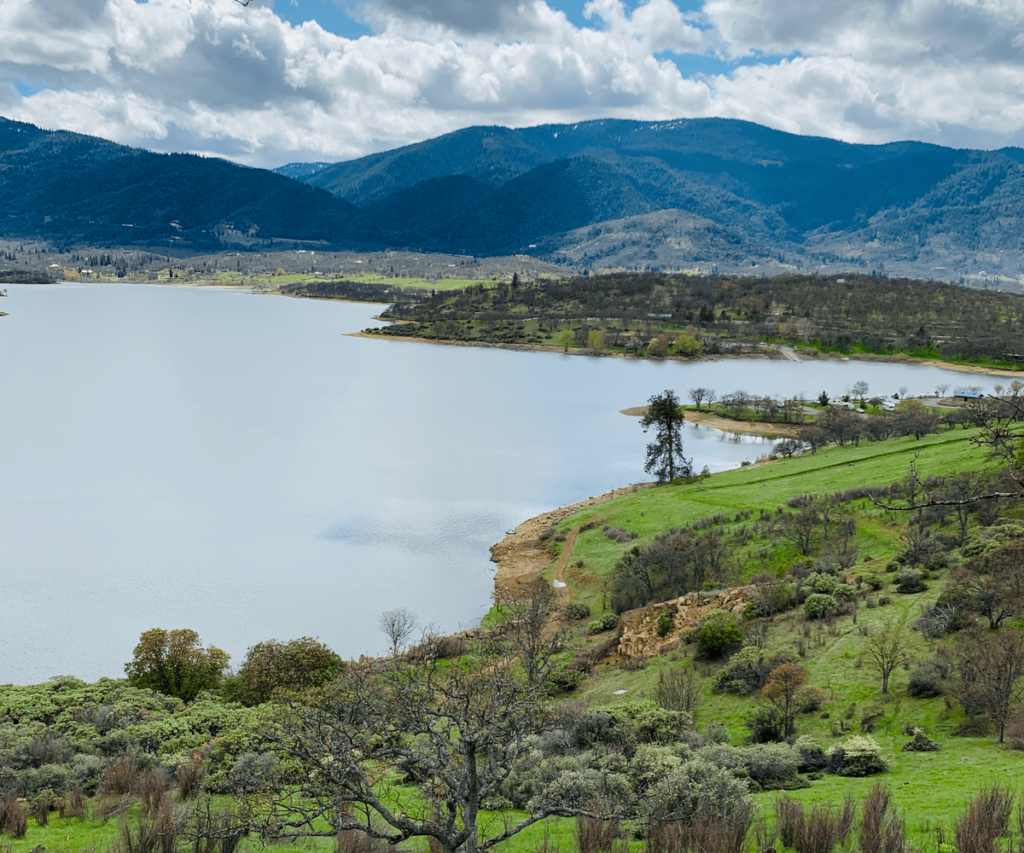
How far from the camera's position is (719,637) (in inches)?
748

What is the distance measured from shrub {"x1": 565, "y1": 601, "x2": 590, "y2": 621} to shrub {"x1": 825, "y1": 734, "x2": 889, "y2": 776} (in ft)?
47.1

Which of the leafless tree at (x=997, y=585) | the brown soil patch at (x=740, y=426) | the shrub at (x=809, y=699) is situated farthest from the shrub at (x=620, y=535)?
the brown soil patch at (x=740, y=426)

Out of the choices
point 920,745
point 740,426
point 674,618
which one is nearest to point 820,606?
point 674,618

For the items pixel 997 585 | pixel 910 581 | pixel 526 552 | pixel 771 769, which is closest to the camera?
pixel 771 769

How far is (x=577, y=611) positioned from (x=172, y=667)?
42.6 feet

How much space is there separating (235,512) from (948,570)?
108 feet

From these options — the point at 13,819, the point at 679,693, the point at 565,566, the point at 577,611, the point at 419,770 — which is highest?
the point at 419,770

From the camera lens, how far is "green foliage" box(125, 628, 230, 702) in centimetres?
2014

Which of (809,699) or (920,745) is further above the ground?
(920,745)

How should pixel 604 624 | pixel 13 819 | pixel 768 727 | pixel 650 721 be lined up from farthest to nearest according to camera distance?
1. pixel 604 624
2. pixel 768 727
3. pixel 650 721
4. pixel 13 819

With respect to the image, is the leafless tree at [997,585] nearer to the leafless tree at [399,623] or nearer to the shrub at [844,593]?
the shrub at [844,593]

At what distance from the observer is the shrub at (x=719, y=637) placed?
1895 cm

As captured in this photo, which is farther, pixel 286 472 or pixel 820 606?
pixel 286 472

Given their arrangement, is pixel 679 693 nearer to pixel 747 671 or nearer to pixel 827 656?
pixel 747 671
